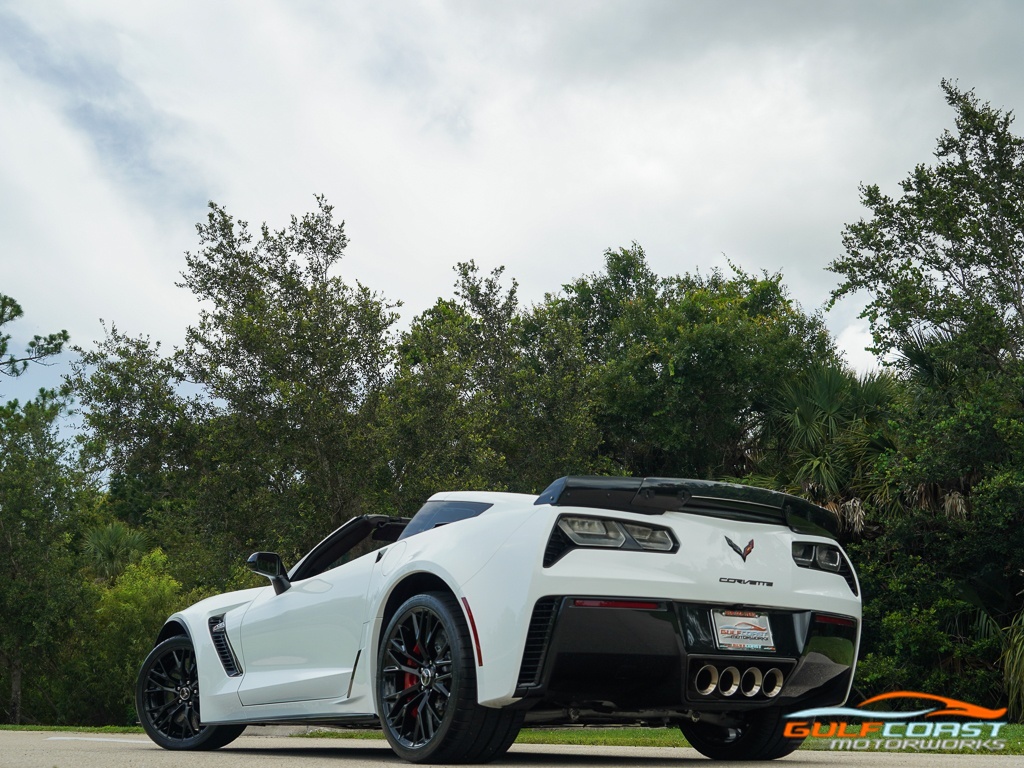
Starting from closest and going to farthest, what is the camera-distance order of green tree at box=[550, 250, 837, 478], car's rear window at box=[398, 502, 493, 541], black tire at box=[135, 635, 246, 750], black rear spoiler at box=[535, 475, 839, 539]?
black rear spoiler at box=[535, 475, 839, 539] < car's rear window at box=[398, 502, 493, 541] < black tire at box=[135, 635, 246, 750] < green tree at box=[550, 250, 837, 478]

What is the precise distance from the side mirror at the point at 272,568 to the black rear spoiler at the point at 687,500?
2.07 metres

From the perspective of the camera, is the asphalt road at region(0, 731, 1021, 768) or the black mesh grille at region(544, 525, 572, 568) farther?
the asphalt road at region(0, 731, 1021, 768)

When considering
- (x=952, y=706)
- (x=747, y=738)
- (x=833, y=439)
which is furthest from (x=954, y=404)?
(x=747, y=738)

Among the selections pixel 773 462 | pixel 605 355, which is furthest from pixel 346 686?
pixel 605 355

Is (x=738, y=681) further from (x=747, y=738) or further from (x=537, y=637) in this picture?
(x=747, y=738)

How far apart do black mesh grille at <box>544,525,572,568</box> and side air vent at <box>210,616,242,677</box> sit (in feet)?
9.61

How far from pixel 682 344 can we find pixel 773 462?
211 inches

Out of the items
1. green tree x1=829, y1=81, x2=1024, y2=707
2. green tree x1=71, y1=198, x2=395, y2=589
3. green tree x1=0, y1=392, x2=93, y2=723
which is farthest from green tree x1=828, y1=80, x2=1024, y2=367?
green tree x1=0, y1=392, x2=93, y2=723

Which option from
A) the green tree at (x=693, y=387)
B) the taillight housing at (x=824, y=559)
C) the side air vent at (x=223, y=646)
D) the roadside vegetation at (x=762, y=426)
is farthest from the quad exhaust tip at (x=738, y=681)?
the green tree at (x=693, y=387)

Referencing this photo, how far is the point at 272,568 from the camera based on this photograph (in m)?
6.63

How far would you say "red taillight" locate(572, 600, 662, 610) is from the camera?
4.70m

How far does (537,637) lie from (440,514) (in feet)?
4.10

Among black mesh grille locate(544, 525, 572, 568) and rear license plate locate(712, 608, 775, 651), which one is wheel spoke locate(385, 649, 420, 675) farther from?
rear license plate locate(712, 608, 775, 651)

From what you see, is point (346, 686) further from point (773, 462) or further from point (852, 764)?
point (773, 462)
